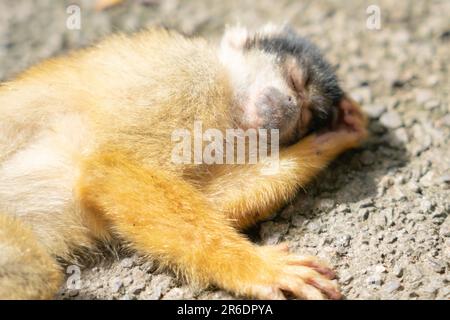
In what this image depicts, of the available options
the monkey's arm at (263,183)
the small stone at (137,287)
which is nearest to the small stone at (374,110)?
the monkey's arm at (263,183)

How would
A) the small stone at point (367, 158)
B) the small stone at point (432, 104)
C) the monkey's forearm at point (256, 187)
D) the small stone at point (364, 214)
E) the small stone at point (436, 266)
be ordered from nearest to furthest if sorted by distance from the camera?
the small stone at point (436, 266)
the monkey's forearm at point (256, 187)
the small stone at point (364, 214)
the small stone at point (367, 158)
the small stone at point (432, 104)

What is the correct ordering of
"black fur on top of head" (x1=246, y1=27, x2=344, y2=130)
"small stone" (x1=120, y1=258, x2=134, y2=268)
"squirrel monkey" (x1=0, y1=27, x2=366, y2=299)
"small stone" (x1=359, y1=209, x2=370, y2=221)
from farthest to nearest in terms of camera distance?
1. "black fur on top of head" (x1=246, y1=27, x2=344, y2=130)
2. "small stone" (x1=359, y1=209, x2=370, y2=221)
3. "small stone" (x1=120, y1=258, x2=134, y2=268)
4. "squirrel monkey" (x1=0, y1=27, x2=366, y2=299)

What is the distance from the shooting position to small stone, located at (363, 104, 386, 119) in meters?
4.77

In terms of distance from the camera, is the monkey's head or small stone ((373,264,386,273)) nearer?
small stone ((373,264,386,273))

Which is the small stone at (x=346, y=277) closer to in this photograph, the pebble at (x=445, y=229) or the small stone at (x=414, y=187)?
the pebble at (x=445, y=229)

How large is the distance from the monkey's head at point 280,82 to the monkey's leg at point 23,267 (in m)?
1.49

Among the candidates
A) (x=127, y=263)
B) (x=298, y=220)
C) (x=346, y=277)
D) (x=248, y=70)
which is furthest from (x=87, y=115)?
(x=346, y=277)

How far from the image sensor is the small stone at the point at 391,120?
4629mm

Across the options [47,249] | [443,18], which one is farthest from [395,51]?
[47,249]

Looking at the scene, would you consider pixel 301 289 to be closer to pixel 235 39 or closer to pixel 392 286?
pixel 392 286

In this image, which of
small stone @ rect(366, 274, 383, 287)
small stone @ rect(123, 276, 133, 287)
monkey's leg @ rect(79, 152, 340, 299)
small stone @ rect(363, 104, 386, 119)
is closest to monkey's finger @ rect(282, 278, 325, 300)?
monkey's leg @ rect(79, 152, 340, 299)

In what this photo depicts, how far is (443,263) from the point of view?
11.2 ft

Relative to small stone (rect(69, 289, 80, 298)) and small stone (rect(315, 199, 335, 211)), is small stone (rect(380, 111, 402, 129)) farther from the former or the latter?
small stone (rect(69, 289, 80, 298))

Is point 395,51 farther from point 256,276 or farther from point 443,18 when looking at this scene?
point 256,276
